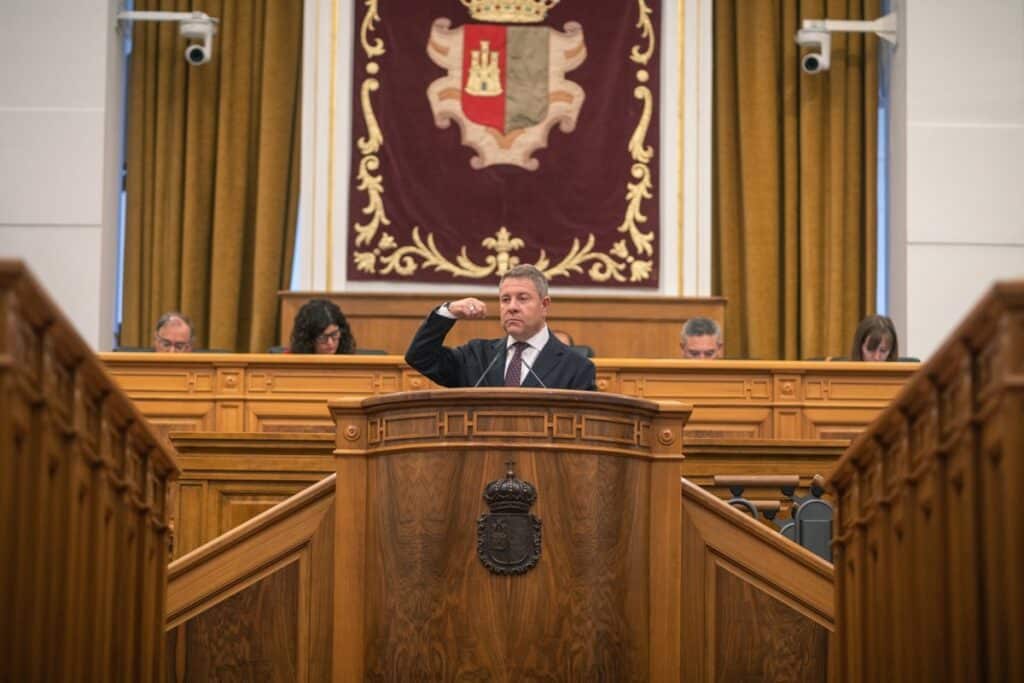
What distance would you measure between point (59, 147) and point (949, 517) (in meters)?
7.54

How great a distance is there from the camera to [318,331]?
309 inches

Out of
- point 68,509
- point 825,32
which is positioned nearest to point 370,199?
point 825,32

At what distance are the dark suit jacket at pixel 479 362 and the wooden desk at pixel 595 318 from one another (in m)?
3.95

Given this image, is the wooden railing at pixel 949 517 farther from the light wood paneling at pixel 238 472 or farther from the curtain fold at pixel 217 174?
the curtain fold at pixel 217 174

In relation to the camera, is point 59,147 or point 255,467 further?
point 59,147

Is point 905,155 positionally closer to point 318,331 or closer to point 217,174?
point 318,331

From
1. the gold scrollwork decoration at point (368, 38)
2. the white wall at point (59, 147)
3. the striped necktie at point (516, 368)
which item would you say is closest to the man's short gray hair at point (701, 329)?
the striped necktie at point (516, 368)

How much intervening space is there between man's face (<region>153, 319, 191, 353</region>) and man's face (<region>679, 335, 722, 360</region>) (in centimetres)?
253

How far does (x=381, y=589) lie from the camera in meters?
4.41

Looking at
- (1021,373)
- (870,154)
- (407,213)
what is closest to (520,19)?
A: (407,213)

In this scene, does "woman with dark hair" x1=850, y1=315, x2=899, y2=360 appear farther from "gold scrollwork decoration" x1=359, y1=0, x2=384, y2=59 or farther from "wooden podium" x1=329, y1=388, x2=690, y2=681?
"gold scrollwork decoration" x1=359, y1=0, x2=384, y2=59

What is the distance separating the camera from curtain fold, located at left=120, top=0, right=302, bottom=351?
1002 cm

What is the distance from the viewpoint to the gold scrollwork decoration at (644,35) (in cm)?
1023

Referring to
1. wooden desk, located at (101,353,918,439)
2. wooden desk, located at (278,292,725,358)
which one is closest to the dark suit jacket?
wooden desk, located at (101,353,918,439)
